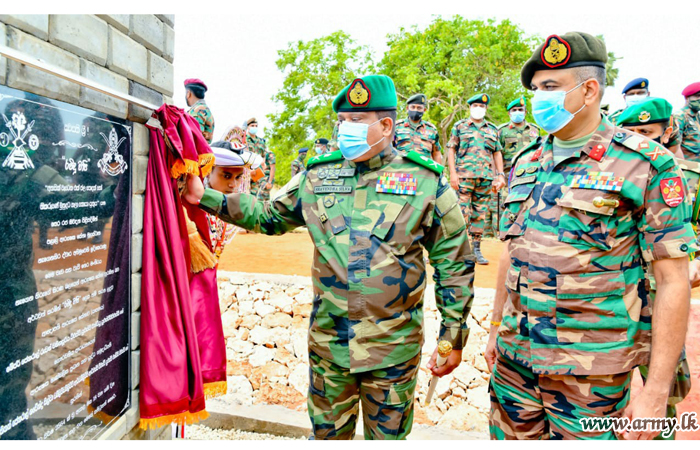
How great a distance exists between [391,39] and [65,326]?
69.5 feet

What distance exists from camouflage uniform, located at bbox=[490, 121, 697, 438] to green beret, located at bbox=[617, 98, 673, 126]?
1.29m

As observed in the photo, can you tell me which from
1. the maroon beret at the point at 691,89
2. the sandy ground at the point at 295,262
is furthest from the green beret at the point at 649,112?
the maroon beret at the point at 691,89

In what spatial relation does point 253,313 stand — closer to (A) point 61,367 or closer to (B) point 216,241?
A: (B) point 216,241

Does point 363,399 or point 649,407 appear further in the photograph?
point 363,399

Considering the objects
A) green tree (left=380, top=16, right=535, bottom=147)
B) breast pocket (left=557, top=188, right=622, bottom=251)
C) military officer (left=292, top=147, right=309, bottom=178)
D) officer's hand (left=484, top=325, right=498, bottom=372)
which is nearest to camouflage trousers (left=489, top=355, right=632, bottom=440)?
officer's hand (left=484, top=325, right=498, bottom=372)

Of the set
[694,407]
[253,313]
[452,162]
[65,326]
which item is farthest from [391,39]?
[65,326]

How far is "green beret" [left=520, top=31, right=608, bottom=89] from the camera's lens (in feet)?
6.24

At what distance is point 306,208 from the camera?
2307 mm

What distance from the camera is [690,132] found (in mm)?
5785

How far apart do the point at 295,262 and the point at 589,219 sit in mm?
6296

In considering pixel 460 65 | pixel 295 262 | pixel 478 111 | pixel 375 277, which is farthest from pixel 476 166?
pixel 460 65

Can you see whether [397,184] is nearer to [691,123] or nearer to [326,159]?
[326,159]

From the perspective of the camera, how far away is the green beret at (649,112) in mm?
2877

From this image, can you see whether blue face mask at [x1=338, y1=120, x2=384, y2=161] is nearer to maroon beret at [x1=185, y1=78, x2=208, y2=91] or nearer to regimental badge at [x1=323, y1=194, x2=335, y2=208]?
regimental badge at [x1=323, y1=194, x2=335, y2=208]
